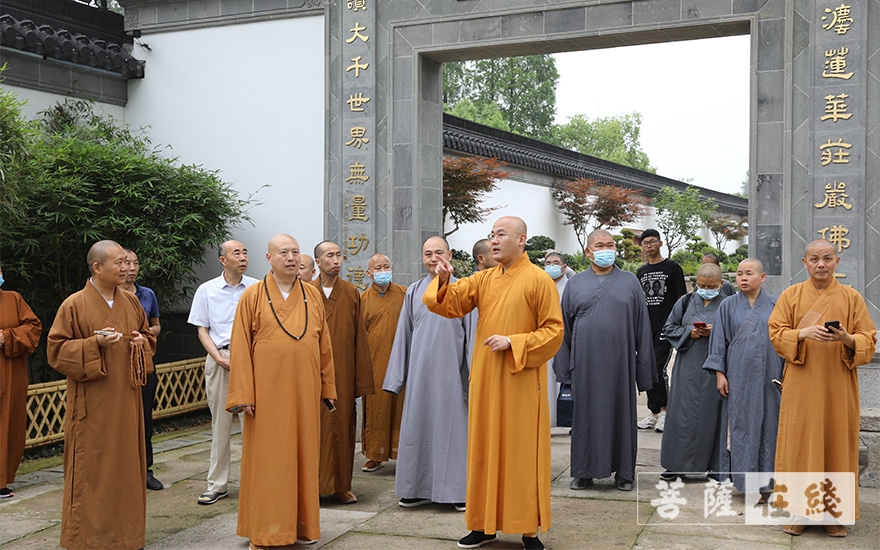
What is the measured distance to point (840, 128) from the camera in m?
6.83

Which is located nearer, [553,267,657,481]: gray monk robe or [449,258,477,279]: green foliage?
[553,267,657,481]: gray monk robe

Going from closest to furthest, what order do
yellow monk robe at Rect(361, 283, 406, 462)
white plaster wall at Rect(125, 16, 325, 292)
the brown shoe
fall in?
yellow monk robe at Rect(361, 283, 406, 462)
the brown shoe
white plaster wall at Rect(125, 16, 325, 292)

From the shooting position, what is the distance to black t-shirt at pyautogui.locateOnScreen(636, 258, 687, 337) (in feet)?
25.4

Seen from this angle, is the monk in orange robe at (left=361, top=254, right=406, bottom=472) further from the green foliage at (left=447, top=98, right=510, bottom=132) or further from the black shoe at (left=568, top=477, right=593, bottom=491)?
the green foliage at (left=447, top=98, right=510, bottom=132)

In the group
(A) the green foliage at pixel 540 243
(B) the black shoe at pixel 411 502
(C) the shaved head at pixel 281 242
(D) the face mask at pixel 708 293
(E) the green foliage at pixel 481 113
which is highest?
(E) the green foliage at pixel 481 113

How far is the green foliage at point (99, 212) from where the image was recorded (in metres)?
7.95

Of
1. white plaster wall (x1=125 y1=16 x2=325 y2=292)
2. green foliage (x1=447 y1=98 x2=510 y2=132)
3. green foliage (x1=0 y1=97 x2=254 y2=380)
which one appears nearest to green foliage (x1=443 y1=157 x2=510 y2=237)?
white plaster wall (x1=125 y1=16 x2=325 y2=292)

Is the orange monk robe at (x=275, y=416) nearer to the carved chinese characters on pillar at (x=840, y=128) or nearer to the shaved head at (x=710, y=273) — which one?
the shaved head at (x=710, y=273)

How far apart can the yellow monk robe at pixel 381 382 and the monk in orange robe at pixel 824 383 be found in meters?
2.71

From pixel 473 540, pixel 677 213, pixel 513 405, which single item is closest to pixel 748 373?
pixel 513 405

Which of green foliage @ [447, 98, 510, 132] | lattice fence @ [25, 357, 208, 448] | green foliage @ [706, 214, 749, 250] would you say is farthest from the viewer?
green foliage @ [447, 98, 510, 132]

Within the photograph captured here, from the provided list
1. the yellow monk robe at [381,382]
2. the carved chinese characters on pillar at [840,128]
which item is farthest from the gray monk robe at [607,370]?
the carved chinese characters on pillar at [840,128]

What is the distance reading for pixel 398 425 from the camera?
21.5 ft

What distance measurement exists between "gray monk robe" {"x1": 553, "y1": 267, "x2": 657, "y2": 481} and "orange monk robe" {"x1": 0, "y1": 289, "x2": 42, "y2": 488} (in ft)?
12.4
